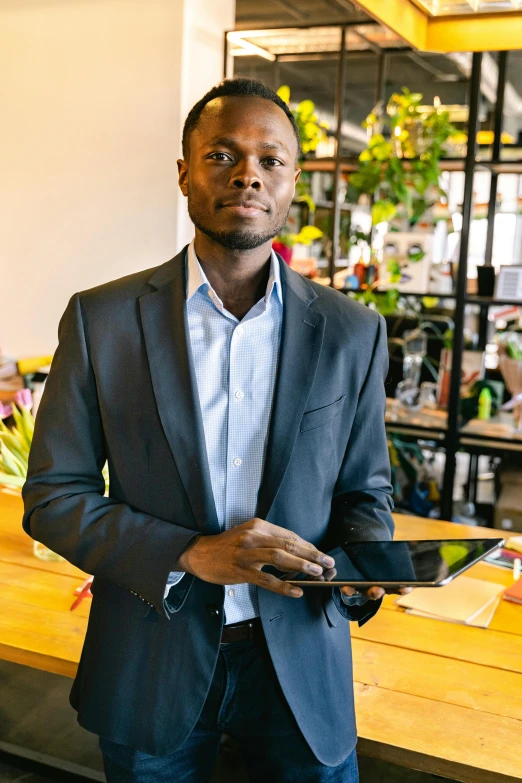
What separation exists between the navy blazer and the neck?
0.06m

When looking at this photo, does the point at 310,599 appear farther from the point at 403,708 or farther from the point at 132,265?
the point at 132,265

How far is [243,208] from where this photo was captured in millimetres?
1128

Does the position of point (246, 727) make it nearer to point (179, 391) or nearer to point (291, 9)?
point (179, 391)

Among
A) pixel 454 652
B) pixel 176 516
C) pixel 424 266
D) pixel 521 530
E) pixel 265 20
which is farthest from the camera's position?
pixel 265 20

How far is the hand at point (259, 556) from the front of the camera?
979 millimetres

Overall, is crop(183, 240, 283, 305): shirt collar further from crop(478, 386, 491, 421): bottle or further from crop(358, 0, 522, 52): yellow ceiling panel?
crop(478, 386, 491, 421): bottle

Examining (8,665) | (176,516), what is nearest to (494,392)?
(8,665)

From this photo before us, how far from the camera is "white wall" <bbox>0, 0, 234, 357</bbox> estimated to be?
3.93 metres

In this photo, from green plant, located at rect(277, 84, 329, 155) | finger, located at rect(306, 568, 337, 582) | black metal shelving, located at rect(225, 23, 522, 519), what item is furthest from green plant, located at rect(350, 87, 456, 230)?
finger, located at rect(306, 568, 337, 582)

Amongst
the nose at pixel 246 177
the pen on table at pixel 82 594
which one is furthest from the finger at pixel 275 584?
the pen on table at pixel 82 594

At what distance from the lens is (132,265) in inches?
164

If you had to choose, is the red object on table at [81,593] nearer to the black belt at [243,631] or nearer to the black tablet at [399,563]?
the black belt at [243,631]

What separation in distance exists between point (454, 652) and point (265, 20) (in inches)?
271

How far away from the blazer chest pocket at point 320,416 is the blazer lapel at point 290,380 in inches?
0.7
